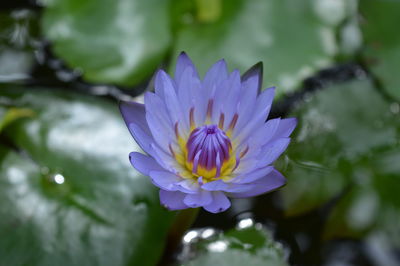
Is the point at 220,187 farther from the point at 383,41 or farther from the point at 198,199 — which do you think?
the point at 383,41

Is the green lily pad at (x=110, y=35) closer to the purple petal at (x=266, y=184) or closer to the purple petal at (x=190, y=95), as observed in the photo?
the purple petal at (x=190, y=95)

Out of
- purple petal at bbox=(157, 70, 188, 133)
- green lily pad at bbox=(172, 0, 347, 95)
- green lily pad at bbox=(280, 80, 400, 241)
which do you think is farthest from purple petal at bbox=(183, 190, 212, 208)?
A: green lily pad at bbox=(172, 0, 347, 95)

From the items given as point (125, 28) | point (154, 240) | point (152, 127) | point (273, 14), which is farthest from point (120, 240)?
point (273, 14)

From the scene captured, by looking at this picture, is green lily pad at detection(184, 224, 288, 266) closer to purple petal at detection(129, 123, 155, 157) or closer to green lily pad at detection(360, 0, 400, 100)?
purple petal at detection(129, 123, 155, 157)

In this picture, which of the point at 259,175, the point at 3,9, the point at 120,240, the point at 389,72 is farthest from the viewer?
the point at 3,9

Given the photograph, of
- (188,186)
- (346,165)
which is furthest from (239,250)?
(346,165)

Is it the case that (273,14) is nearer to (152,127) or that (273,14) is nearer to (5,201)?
(152,127)
